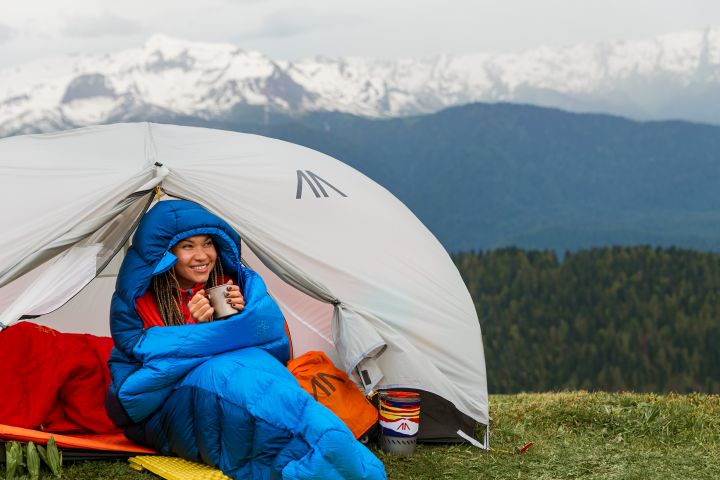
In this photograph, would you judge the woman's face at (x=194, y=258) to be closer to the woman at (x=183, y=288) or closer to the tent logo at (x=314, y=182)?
Answer: the woman at (x=183, y=288)

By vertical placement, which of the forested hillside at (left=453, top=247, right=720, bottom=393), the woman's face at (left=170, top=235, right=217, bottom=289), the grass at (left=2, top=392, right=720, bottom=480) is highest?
the woman's face at (left=170, top=235, right=217, bottom=289)

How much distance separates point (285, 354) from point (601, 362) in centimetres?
8966

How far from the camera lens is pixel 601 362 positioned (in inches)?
3588

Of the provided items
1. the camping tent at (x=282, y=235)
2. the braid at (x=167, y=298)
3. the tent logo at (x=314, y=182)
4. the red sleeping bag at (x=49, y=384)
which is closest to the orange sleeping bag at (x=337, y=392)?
the camping tent at (x=282, y=235)

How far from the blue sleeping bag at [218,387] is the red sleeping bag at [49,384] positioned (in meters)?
0.71

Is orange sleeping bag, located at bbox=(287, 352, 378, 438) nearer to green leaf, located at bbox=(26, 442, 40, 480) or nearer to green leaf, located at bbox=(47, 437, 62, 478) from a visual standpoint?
green leaf, located at bbox=(47, 437, 62, 478)

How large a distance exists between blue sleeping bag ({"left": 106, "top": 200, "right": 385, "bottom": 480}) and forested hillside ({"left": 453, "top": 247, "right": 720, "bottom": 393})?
260 ft

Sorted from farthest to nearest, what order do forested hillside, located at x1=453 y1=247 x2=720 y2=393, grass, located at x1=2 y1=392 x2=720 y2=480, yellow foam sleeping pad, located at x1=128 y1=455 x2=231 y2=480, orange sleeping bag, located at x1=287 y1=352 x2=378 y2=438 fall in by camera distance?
1. forested hillside, located at x1=453 y1=247 x2=720 y2=393
2. orange sleeping bag, located at x1=287 y1=352 x2=378 y2=438
3. grass, located at x1=2 y1=392 x2=720 y2=480
4. yellow foam sleeping pad, located at x1=128 y1=455 x2=231 y2=480

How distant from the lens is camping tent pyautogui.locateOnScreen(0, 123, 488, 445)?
6480 millimetres

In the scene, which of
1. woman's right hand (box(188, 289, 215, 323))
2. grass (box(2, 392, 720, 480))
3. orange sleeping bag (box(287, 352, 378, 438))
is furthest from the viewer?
orange sleeping bag (box(287, 352, 378, 438))

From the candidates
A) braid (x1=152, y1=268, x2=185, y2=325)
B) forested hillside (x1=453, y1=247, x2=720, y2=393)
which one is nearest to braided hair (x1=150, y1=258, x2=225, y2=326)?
braid (x1=152, y1=268, x2=185, y2=325)

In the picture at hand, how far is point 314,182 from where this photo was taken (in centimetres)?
766

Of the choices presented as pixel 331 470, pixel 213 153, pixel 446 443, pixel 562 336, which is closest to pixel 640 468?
pixel 446 443

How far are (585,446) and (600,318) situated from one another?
3771 inches
